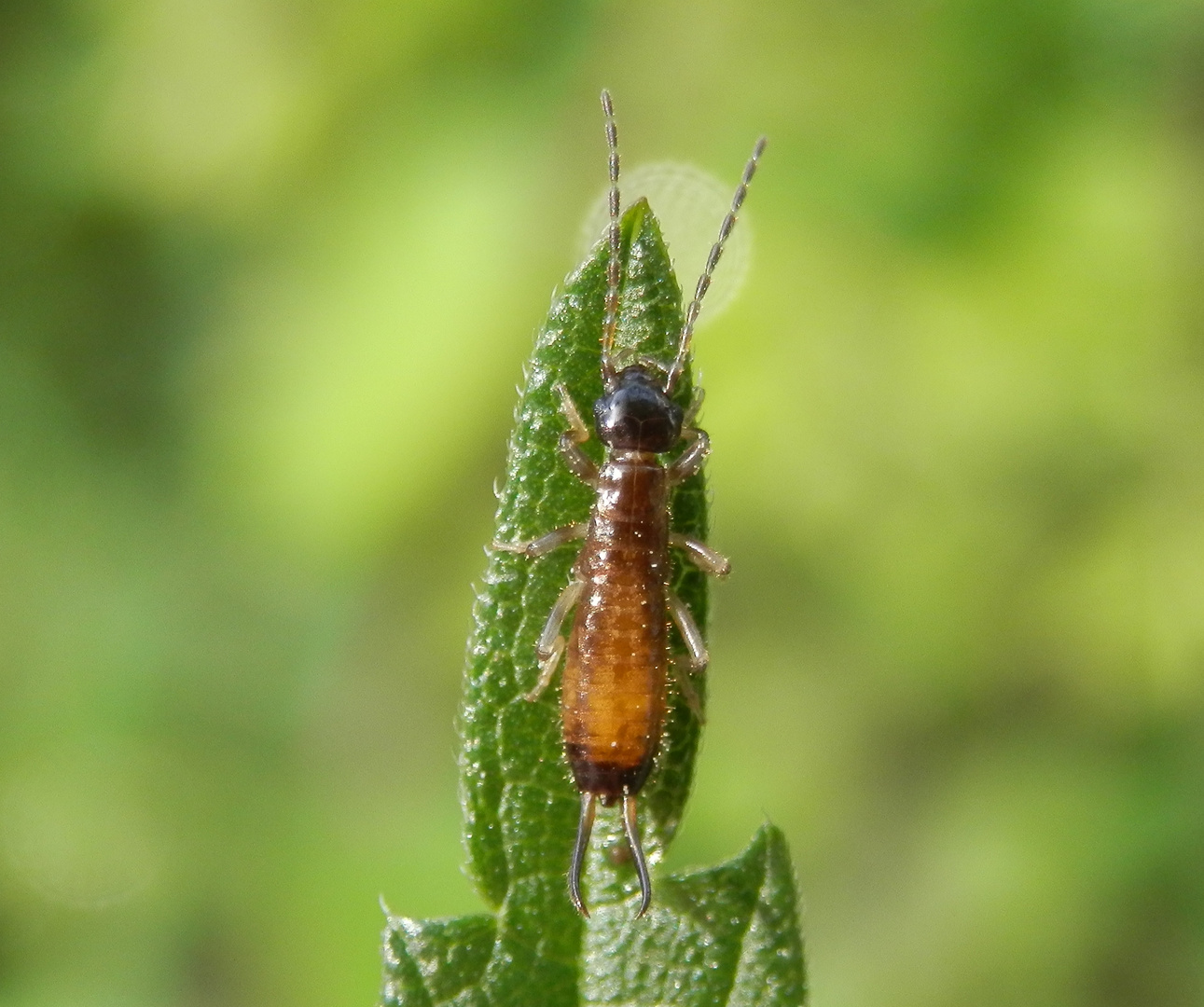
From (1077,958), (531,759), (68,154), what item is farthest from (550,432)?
(68,154)

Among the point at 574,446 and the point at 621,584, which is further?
the point at 621,584

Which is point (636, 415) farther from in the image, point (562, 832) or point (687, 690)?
point (562, 832)

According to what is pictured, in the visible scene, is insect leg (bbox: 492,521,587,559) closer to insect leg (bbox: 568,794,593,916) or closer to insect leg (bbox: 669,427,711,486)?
insect leg (bbox: 669,427,711,486)

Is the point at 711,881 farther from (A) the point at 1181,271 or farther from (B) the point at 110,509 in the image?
(B) the point at 110,509

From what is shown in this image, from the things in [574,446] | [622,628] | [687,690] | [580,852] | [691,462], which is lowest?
[580,852]

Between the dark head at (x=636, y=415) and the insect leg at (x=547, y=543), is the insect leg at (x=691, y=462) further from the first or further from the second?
the insect leg at (x=547, y=543)

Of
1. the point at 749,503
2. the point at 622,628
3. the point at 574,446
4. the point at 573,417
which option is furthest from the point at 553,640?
the point at 749,503

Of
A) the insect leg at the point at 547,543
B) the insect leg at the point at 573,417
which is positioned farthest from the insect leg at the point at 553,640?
the insect leg at the point at 573,417
